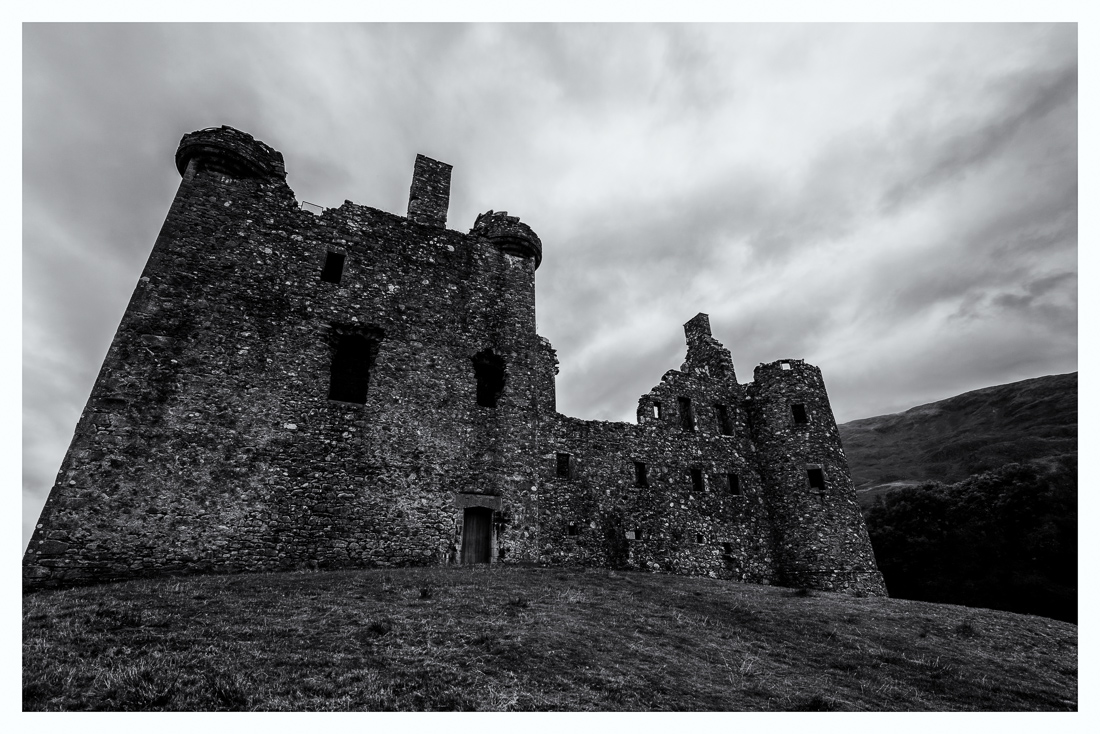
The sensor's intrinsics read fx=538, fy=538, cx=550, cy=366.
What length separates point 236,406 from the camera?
13.2 metres

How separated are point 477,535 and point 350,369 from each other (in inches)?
232

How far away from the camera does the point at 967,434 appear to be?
232ft

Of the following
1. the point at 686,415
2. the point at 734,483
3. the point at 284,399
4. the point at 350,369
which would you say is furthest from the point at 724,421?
the point at 284,399

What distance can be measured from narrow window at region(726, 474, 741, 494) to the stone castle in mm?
2753

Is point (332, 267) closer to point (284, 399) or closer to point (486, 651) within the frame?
point (284, 399)

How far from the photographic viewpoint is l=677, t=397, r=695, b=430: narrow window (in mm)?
Answer: 24448

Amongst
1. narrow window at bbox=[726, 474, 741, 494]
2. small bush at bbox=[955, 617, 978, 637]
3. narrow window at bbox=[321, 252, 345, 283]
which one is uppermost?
narrow window at bbox=[321, 252, 345, 283]

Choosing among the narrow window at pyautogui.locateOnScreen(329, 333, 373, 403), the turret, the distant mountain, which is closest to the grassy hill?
the narrow window at pyautogui.locateOnScreen(329, 333, 373, 403)

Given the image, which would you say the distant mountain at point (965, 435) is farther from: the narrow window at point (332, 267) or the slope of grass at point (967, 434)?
the narrow window at point (332, 267)

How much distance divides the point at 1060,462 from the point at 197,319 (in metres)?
44.5

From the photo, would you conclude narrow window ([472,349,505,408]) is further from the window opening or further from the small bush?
the small bush

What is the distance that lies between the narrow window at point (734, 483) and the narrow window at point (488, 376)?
1271cm

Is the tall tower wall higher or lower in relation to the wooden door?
higher

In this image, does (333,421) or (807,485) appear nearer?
(333,421)
